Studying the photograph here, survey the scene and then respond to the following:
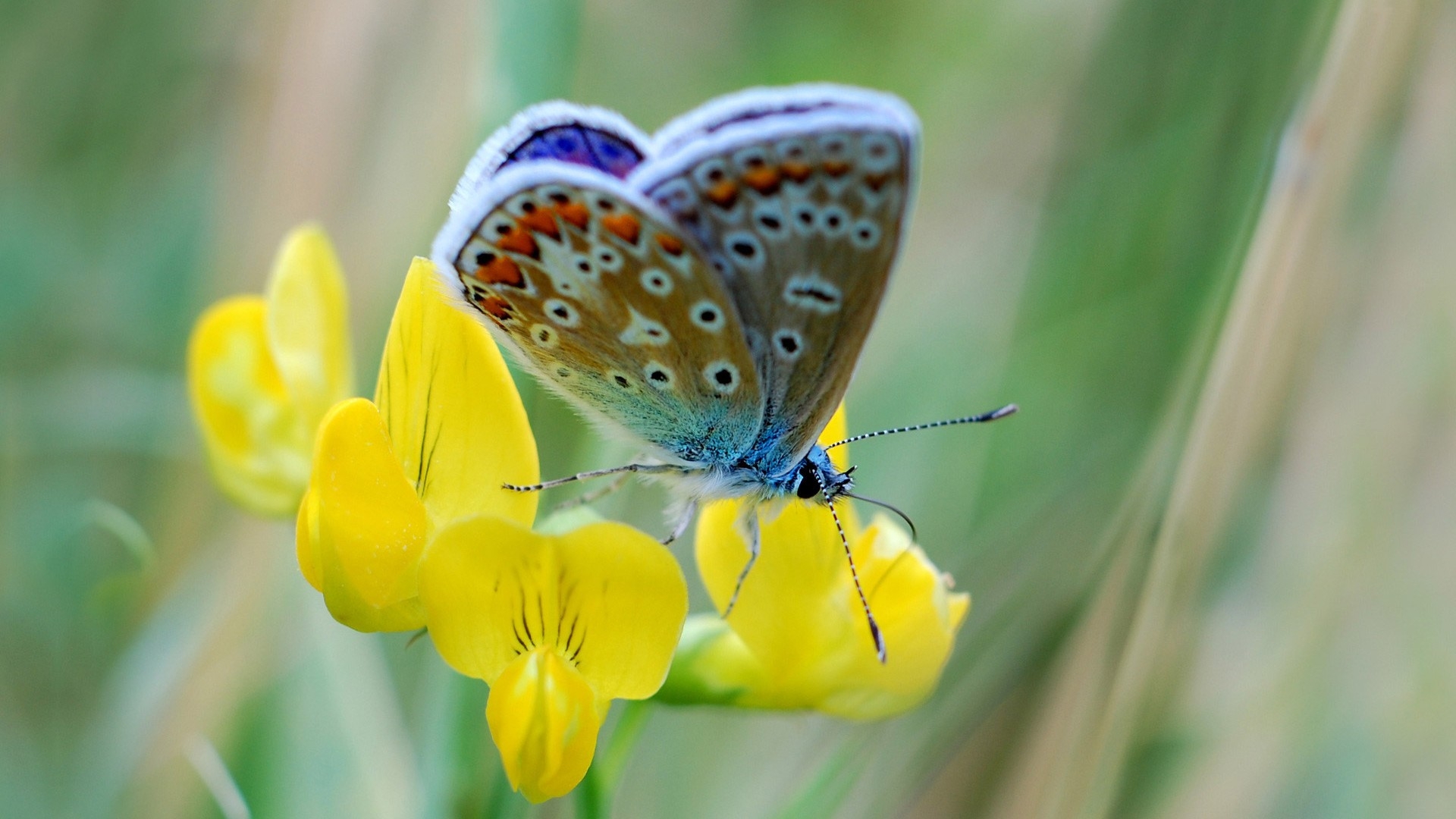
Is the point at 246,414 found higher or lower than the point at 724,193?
lower

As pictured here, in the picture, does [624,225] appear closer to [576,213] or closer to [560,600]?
[576,213]

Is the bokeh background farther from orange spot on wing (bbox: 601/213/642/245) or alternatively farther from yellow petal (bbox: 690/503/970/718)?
orange spot on wing (bbox: 601/213/642/245)

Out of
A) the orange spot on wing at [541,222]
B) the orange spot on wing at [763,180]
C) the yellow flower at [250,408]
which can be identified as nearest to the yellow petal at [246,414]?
the yellow flower at [250,408]

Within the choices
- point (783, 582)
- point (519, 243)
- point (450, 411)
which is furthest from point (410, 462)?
point (783, 582)

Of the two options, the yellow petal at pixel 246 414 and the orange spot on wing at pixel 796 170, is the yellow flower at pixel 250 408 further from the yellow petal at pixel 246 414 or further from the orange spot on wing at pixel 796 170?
the orange spot on wing at pixel 796 170

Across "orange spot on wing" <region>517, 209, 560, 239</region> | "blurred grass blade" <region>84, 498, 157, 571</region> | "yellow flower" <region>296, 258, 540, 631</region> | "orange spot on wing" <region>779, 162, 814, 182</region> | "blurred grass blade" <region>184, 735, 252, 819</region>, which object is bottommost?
"blurred grass blade" <region>184, 735, 252, 819</region>

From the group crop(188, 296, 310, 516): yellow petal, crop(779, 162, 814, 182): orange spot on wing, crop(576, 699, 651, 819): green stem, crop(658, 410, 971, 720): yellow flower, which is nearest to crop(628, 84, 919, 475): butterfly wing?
crop(779, 162, 814, 182): orange spot on wing

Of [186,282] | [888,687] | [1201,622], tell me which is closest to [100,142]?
[186,282]
